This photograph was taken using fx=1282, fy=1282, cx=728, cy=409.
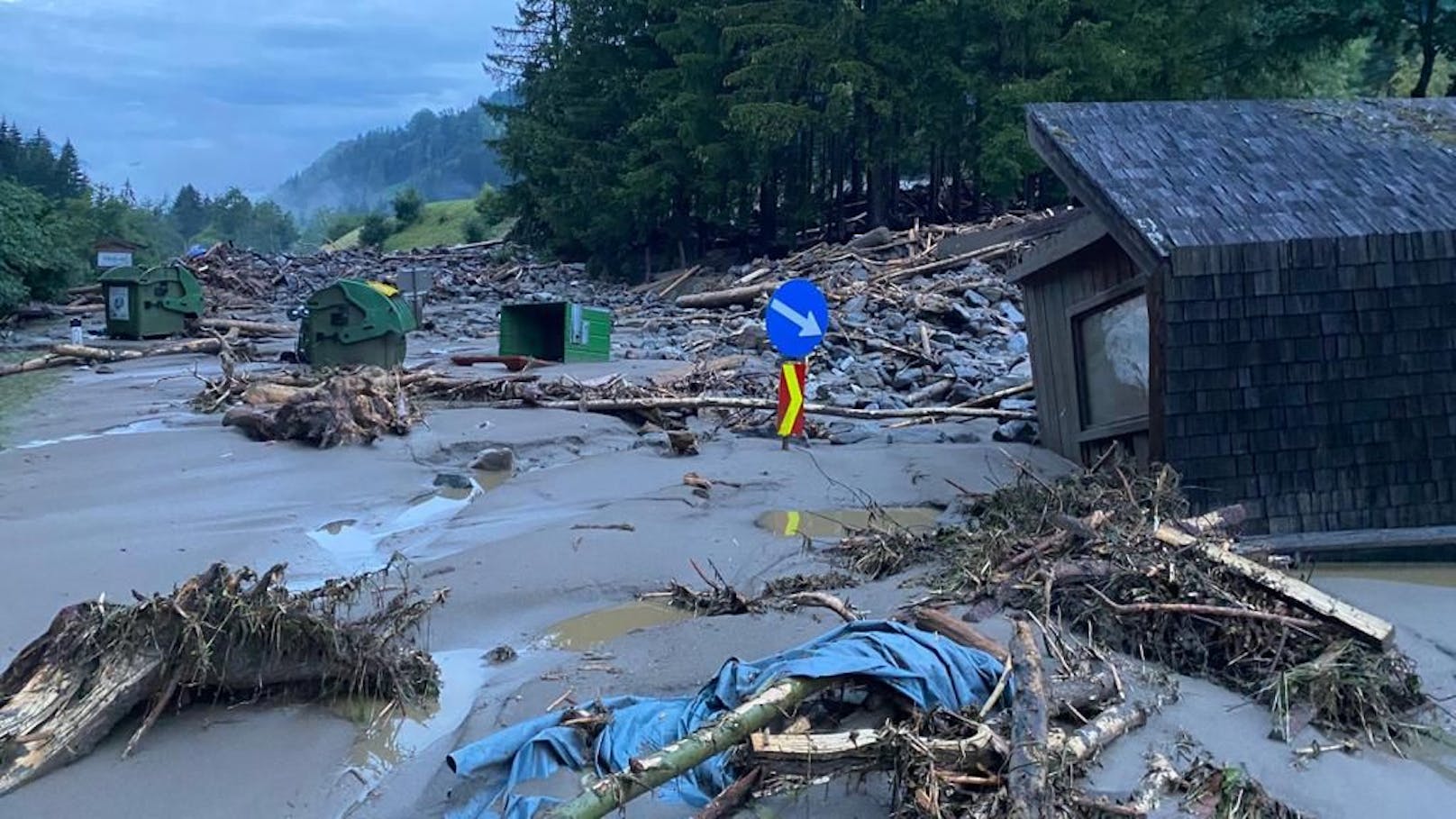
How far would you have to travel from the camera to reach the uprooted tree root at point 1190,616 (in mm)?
5840

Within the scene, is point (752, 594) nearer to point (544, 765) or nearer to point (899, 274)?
point (544, 765)

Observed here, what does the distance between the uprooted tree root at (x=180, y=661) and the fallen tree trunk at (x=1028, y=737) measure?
2895 mm

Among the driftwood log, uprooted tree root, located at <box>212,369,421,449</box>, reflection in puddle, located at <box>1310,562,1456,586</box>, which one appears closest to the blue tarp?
the driftwood log

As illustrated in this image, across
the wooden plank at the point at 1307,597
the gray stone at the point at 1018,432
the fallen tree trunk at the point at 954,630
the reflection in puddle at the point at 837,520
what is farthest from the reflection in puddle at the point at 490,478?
the wooden plank at the point at 1307,597

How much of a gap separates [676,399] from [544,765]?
950 cm

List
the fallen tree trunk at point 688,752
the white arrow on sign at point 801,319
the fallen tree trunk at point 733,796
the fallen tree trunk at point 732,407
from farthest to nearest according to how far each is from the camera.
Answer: the fallen tree trunk at point 732,407
the white arrow on sign at point 801,319
the fallen tree trunk at point 733,796
the fallen tree trunk at point 688,752

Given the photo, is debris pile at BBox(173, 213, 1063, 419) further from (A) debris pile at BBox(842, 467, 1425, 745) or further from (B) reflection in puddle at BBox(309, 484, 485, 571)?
(A) debris pile at BBox(842, 467, 1425, 745)

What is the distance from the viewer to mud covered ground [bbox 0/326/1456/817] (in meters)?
5.29

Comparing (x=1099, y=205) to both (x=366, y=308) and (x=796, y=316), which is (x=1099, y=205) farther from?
(x=366, y=308)

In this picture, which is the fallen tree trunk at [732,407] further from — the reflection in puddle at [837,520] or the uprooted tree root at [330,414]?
the reflection in puddle at [837,520]

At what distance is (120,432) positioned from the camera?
14.0 metres

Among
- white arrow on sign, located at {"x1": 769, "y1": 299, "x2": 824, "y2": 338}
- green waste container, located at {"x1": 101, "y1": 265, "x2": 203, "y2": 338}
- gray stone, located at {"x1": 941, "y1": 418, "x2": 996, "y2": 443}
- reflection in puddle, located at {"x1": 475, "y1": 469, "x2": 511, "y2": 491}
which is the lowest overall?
reflection in puddle, located at {"x1": 475, "y1": 469, "x2": 511, "y2": 491}

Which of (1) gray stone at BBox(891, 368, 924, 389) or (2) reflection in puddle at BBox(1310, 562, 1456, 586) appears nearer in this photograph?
(2) reflection in puddle at BBox(1310, 562, 1456, 586)

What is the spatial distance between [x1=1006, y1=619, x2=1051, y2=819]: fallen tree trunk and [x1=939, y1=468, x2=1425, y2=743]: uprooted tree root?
121 cm
